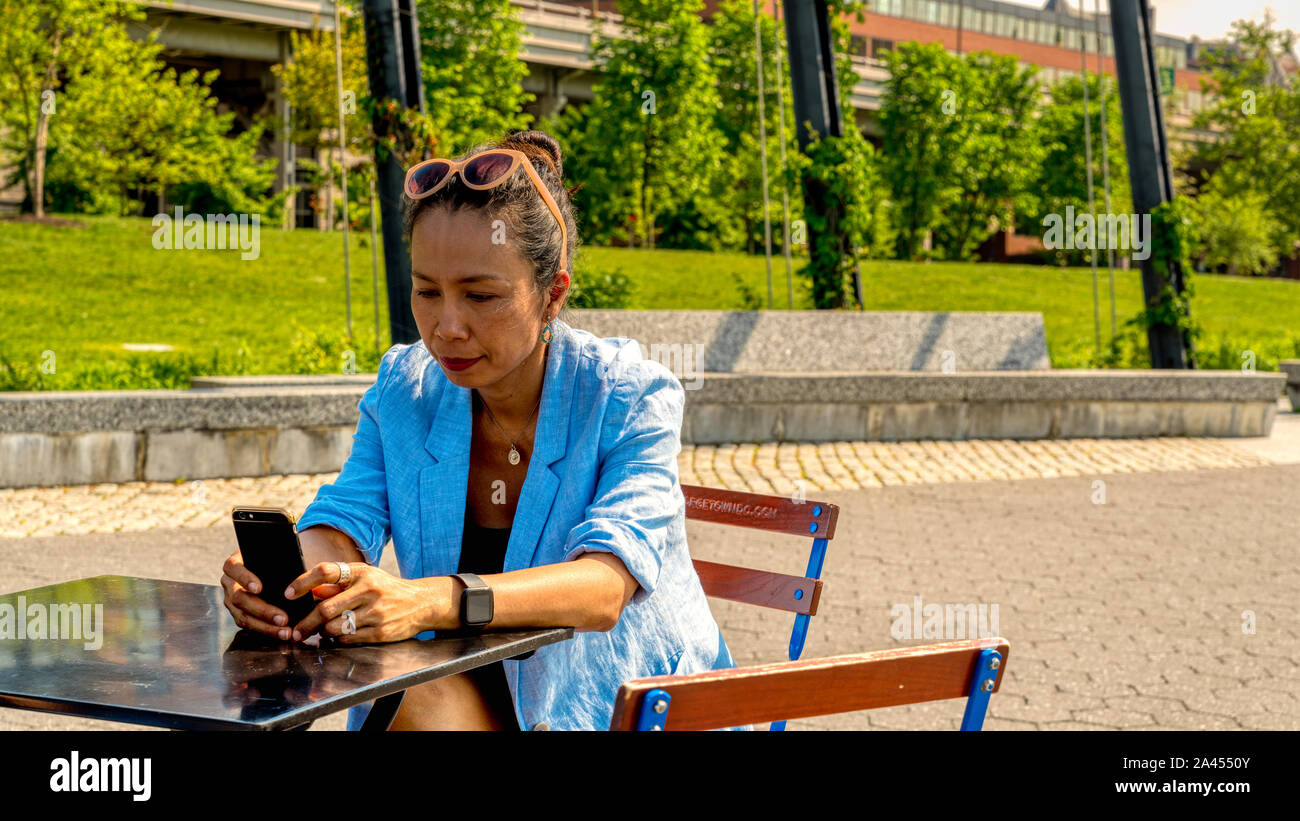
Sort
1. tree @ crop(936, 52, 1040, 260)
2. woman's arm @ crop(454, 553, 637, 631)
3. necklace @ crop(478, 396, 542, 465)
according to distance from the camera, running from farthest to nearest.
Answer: tree @ crop(936, 52, 1040, 260) < necklace @ crop(478, 396, 542, 465) < woman's arm @ crop(454, 553, 637, 631)

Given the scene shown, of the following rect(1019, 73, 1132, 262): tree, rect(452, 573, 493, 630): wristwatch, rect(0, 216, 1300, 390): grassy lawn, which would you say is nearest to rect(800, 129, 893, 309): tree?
rect(0, 216, 1300, 390): grassy lawn

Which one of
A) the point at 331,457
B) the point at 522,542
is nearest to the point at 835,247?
the point at 331,457

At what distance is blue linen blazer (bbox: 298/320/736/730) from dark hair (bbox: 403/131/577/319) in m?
0.24

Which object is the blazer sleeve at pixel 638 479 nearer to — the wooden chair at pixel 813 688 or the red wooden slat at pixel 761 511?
the red wooden slat at pixel 761 511

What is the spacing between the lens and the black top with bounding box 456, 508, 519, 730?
2.75 metres

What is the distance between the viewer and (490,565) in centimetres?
278

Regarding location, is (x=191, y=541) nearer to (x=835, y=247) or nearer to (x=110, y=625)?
(x=110, y=625)

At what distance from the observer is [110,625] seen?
2.46 meters

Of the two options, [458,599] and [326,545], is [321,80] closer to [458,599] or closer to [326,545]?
[326,545]

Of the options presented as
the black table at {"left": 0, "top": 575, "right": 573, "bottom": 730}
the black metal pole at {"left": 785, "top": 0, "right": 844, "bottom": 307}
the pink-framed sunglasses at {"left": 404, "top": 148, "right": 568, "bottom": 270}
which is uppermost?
the black metal pole at {"left": 785, "top": 0, "right": 844, "bottom": 307}

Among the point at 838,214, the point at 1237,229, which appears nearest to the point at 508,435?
the point at 838,214

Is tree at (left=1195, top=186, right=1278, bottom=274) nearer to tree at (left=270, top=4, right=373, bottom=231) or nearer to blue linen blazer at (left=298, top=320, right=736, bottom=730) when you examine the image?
tree at (left=270, top=4, right=373, bottom=231)

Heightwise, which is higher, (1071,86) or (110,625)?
(1071,86)
